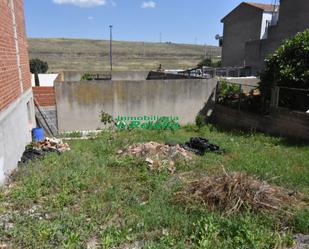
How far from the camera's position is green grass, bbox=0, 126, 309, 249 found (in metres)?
3.58

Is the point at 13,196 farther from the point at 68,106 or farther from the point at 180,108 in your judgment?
the point at 180,108

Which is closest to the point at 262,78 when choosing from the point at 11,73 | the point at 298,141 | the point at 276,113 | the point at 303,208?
the point at 276,113

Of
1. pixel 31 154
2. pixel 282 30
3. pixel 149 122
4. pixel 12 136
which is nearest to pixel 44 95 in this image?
pixel 31 154

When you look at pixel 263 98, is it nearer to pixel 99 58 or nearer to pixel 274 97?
pixel 274 97

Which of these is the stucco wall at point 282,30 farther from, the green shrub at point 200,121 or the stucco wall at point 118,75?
the green shrub at point 200,121

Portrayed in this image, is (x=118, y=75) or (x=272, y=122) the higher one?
(x=118, y=75)

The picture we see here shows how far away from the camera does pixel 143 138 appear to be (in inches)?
370

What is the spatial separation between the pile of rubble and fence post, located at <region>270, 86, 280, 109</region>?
660 cm

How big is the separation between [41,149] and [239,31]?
26.2 metres

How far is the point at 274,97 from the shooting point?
377 inches

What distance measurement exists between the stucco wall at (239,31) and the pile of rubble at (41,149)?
22137 millimetres

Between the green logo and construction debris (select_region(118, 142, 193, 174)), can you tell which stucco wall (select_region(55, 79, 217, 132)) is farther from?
construction debris (select_region(118, 142, 193, 174))

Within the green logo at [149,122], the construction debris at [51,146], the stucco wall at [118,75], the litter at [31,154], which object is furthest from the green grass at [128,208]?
the stucco wall at [118,75]

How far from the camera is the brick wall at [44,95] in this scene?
33.2 ft
